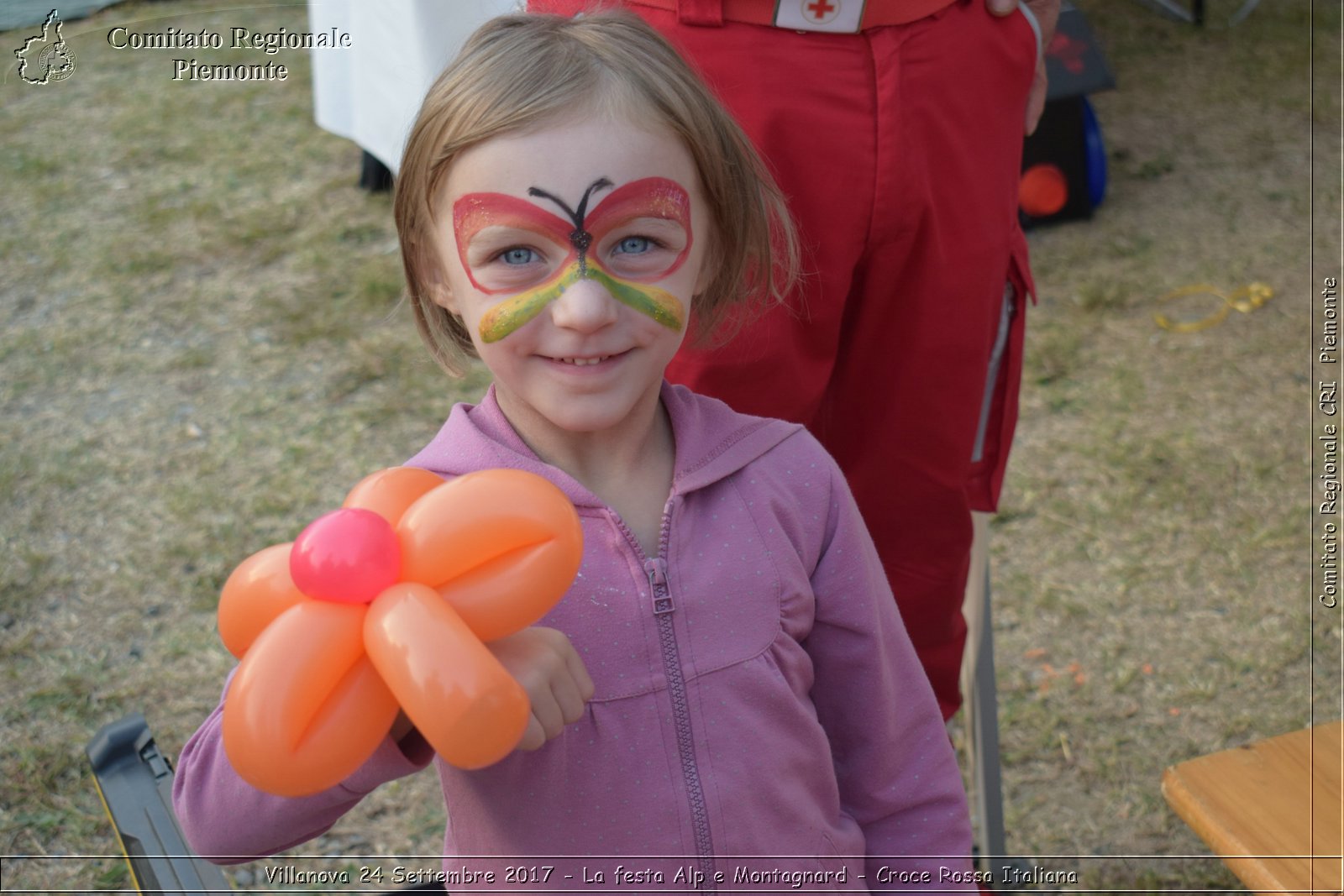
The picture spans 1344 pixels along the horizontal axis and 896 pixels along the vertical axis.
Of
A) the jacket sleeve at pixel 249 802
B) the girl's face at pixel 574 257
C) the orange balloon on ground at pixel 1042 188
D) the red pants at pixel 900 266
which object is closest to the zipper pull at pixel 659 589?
the girl's face at pixel 574 257

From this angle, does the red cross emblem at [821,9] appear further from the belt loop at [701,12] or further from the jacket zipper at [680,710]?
the jacket zipper at [680,710]

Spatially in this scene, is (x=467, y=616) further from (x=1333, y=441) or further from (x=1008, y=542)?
(x=1333, y=441)

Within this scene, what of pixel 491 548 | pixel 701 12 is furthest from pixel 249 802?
pixel 701 12

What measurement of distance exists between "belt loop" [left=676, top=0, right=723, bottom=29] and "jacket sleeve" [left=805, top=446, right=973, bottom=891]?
0.53 m

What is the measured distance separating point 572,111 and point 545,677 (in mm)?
468

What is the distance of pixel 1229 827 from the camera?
1.38 m

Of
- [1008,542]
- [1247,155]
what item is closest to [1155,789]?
[1008,542]

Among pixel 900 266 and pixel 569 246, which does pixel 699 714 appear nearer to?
pixel 569 246

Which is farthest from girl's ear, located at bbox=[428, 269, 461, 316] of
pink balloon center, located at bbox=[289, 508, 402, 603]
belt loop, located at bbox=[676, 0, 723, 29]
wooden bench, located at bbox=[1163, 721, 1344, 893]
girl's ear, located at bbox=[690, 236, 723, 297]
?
wooden bench, located at bbox=[1163, 721, 1344, 893]

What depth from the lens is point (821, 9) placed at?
4.51 ft

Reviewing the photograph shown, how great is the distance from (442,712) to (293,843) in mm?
342

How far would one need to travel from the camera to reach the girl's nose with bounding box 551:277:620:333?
3.29 ft

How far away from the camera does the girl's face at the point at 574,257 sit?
3.34ft

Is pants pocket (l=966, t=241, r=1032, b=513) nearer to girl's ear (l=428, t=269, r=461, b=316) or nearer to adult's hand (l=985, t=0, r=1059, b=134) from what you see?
adult's hand (l=985, t=0, r=1059, b=134)
